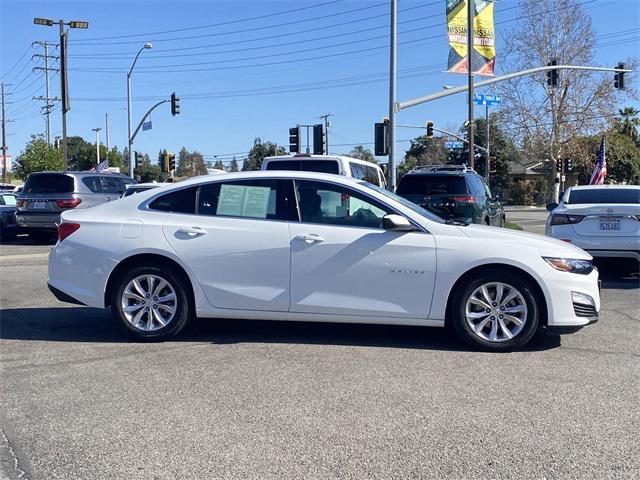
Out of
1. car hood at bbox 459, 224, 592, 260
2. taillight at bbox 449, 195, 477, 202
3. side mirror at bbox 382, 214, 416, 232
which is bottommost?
car hood at bbox 459, 224, 592, 260

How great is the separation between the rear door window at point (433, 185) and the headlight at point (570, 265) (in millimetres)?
6827

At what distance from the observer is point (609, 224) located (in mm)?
10227

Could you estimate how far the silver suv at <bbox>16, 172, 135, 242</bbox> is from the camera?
16.4 m

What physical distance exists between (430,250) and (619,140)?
60648 mm

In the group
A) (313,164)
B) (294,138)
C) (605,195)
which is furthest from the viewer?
(294,138)

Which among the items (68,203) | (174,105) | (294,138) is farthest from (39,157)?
(68,203)

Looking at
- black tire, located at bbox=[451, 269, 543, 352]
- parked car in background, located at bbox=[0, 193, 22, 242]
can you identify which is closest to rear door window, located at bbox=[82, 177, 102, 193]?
parked car in background, located at bbox=[0, 193, 22, 242]

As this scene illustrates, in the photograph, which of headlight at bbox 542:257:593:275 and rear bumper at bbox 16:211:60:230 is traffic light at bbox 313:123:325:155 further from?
headlight at bbox 542:257:593:275

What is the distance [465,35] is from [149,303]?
19.8 meters

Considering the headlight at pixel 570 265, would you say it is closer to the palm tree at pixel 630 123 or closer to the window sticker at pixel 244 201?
the window sticker at pixel 244 201

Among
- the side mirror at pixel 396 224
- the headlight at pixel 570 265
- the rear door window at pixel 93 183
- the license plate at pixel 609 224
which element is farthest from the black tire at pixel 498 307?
the rear door window at pixel 93 183

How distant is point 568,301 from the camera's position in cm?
599

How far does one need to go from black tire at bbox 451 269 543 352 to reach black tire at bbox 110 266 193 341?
8.43 feet

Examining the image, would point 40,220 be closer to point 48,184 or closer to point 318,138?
point 48,184
